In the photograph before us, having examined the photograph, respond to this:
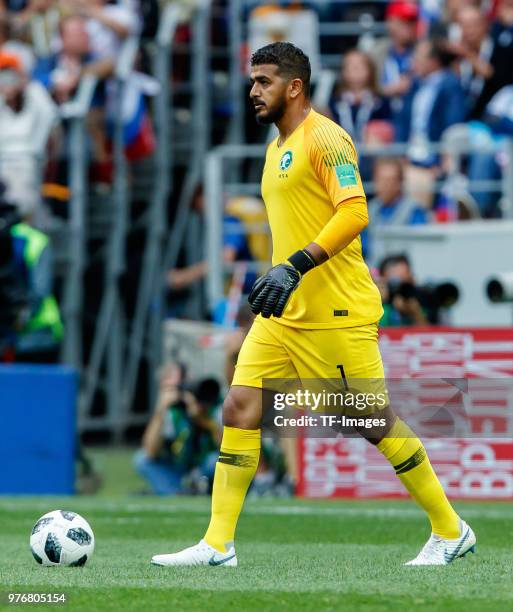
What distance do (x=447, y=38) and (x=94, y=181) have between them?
12.8 feet

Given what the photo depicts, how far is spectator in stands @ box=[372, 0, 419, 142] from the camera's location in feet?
55.3

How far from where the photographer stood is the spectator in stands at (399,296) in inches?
490

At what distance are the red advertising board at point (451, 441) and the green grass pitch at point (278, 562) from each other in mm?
378

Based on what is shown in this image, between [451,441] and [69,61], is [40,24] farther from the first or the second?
[451,441]

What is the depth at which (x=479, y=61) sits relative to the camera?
16.1 metres

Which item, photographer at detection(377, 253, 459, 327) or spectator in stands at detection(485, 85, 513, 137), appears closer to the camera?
photographer at detection(377, 253, 459, 327)

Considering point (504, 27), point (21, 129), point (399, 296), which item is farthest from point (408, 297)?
point (21, 129)

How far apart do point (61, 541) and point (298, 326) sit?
143cm

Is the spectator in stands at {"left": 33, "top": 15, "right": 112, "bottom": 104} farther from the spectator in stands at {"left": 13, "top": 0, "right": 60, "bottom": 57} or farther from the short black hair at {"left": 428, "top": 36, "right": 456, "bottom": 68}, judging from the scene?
the short black hair at {"left": 428, "top": 36, "right": 456, "bottom": 68}

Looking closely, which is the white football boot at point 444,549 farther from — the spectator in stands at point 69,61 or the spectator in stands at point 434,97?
the spectator in stands at point 69,61

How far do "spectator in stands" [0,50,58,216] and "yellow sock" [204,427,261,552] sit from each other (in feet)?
26.3

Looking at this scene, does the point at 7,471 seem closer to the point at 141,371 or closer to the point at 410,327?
the point at 410,327

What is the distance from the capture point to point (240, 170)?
57.1 feet

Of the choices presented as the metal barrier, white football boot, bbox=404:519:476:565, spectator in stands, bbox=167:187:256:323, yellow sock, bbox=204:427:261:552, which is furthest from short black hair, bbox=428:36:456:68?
yellow sock, bbox=204:427:261:552
